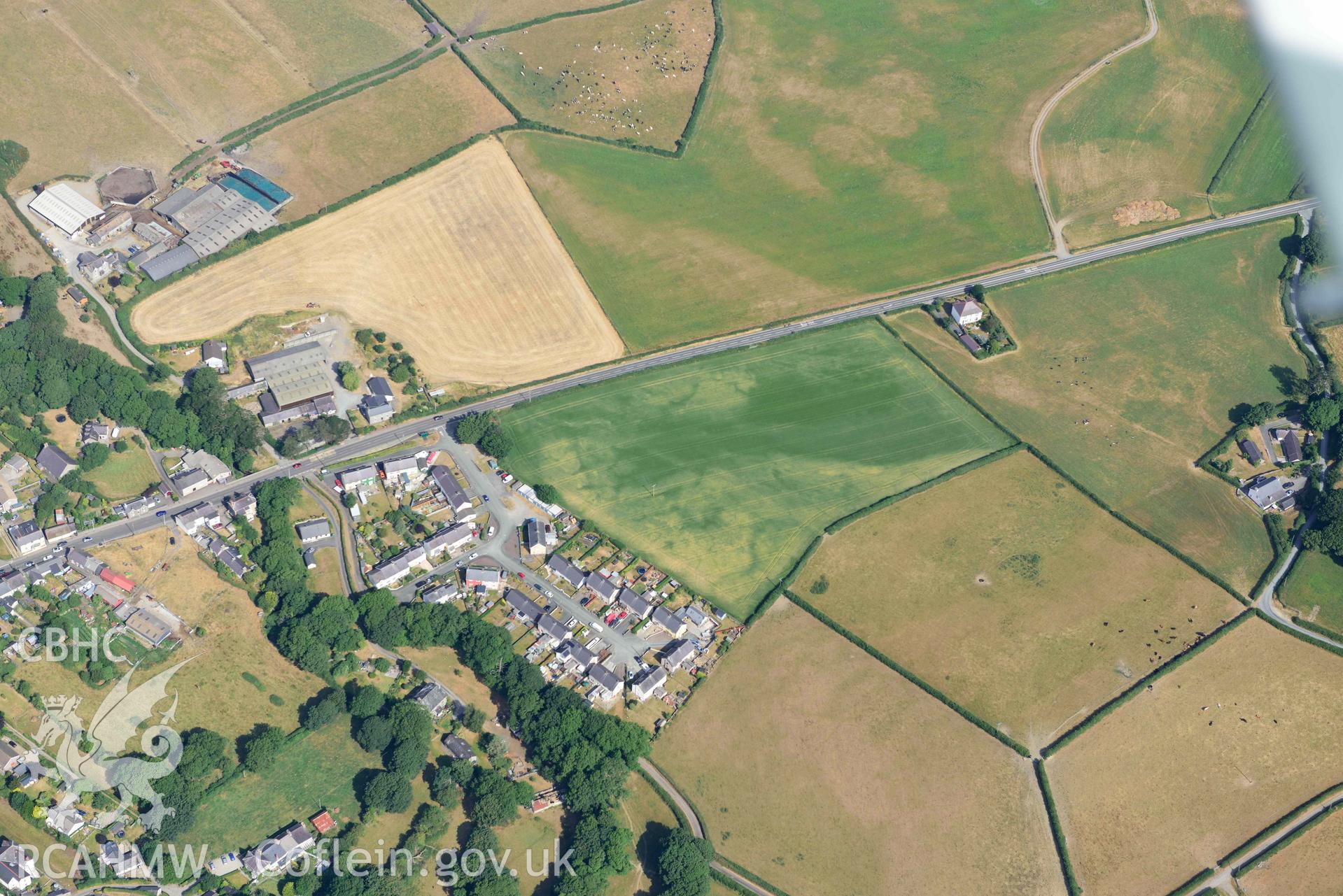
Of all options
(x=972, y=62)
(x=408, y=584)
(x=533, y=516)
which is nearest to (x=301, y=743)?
(x=408, y=584)

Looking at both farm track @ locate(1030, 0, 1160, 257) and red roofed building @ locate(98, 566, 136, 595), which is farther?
farm track @ locate(1030, 0, 1160, 257)

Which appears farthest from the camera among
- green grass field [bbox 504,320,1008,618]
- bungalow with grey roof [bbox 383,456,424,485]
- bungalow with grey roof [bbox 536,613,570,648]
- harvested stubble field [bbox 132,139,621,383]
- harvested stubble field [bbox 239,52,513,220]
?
harvested stubble field [bbox 239,52,513,220]

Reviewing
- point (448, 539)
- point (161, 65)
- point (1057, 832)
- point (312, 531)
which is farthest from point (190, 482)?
point (1057, 832)

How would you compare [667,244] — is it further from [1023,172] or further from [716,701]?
[716,701]

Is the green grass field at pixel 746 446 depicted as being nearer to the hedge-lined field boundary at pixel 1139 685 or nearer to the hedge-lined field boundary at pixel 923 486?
the hedge-lined field boundary at pixel 923 486

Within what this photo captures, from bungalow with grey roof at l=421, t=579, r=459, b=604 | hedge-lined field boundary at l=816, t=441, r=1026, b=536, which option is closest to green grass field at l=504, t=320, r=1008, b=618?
hedge-lined field boundary at l=816, t=441, r=1026, b=536

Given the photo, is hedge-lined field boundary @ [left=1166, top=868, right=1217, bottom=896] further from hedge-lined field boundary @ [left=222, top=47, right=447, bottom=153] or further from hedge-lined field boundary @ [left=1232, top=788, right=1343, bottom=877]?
hedge-lined field boundary @ [left=222, top=47, right=447, bottom=153]
